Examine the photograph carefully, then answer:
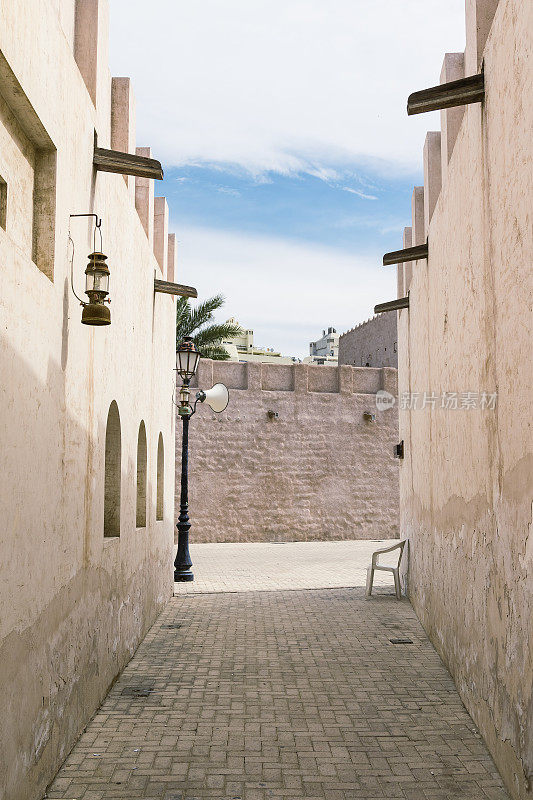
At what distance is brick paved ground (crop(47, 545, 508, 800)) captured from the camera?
4.26m

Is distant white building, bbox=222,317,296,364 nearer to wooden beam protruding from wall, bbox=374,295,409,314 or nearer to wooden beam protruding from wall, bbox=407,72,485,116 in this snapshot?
wooden beam protruding from wall, bbox=374,295,409,314

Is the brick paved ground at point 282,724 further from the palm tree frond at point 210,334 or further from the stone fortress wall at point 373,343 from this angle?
the stone fortress wall at point 373,343

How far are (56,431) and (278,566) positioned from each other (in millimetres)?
10993

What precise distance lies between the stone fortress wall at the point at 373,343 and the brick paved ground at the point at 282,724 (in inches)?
744

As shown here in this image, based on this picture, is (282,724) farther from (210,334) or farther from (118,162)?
(210,334)

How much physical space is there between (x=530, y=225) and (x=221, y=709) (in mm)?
4052

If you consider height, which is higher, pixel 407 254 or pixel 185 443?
pixel 407 254

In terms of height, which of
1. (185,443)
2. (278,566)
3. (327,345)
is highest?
(327,345)

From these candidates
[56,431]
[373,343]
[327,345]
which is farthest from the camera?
[327,345]

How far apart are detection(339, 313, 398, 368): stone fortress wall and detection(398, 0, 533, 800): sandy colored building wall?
1921 centimetres

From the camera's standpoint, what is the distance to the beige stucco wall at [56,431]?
11.8ft

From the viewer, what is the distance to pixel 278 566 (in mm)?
14945

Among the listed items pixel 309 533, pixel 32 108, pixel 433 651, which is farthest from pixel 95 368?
pixel 309 533

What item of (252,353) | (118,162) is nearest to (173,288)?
(118,162)
